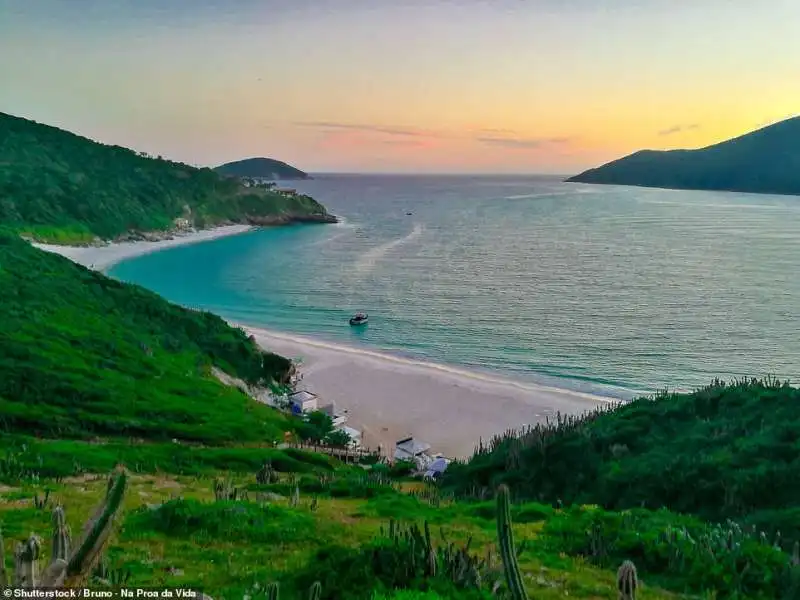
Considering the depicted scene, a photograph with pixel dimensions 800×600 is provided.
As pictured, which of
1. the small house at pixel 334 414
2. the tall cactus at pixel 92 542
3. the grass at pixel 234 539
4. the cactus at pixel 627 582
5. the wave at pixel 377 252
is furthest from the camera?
the wave at pixel 377 252

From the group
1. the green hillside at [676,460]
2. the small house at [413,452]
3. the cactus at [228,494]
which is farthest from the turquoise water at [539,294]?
the cactus at [228,494]

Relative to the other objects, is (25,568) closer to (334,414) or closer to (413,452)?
(413,452)

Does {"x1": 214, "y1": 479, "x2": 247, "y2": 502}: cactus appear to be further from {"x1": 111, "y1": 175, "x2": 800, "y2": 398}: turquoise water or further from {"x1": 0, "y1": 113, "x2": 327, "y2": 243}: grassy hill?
{"x1": 0, "y1": 113, "x2": 327, "y2": 243}: grassy hill

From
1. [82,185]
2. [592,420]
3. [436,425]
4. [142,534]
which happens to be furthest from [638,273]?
[82,185]

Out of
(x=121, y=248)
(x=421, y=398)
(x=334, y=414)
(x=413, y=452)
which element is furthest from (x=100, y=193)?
(x=413, y=452)

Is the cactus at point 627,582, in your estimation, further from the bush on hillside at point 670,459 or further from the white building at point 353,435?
the white building at point 353,435

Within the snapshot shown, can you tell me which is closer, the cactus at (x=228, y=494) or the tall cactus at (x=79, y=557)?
the tall cactus at (x=79, y=557)

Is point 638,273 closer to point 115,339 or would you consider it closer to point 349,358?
point 349,358
